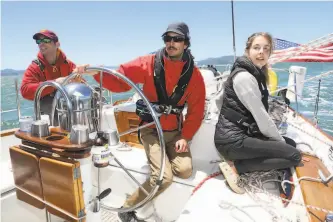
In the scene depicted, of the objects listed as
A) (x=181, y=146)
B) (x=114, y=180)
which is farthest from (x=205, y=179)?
(x=114, y=180)

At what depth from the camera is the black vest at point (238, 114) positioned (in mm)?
1804

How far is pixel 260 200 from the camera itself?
1.59 meters

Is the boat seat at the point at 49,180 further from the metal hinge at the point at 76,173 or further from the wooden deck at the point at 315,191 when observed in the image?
the wooden deck at the point at 315,191

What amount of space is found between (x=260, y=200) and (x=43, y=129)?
4.33 feet

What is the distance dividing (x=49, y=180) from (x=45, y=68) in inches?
68.1

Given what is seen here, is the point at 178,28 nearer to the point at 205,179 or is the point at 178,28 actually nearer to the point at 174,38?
the point at 174,38

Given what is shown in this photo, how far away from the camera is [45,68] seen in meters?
2.62

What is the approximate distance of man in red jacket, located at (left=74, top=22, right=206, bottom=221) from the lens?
1.92 meters

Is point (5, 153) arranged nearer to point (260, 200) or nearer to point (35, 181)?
point (35, 181)

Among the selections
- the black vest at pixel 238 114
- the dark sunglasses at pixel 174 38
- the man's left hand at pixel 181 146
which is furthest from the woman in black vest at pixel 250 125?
the dark sunglasses at pixel 174 38

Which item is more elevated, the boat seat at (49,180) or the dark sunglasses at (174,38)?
the dark sunglasses at (174,38)

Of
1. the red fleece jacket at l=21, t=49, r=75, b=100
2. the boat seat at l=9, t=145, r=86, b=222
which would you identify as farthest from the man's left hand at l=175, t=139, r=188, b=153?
the red fleece jacket at l=21, t=49, r=75, b=100

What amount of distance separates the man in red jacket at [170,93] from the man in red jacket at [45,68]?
0.84 m

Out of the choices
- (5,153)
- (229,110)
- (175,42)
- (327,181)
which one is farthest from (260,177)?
(5,153)
